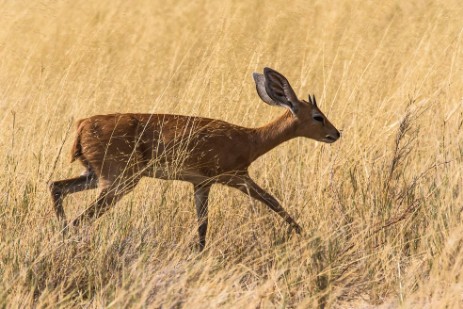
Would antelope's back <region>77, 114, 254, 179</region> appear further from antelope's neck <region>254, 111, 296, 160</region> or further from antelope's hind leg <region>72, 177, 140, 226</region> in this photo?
antelope's neck <region>254, 111, 296, 160</region>

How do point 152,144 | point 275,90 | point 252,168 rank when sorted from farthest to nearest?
point 252,168, point 275,90, point 152,144

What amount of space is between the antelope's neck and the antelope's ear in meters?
0.08

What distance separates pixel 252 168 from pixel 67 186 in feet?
4.14

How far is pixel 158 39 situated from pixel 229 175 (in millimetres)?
4149

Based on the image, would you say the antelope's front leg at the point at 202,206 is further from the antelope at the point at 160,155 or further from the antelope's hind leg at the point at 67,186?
the antelope's hind leg at the point at 67,186

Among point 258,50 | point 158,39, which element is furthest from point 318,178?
point 158,39

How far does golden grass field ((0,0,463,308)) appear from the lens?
4422 millimetres

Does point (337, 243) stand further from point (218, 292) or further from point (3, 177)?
point (3, 177)

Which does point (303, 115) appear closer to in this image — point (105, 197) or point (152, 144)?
point (152, 144)

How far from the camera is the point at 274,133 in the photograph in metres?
6.08

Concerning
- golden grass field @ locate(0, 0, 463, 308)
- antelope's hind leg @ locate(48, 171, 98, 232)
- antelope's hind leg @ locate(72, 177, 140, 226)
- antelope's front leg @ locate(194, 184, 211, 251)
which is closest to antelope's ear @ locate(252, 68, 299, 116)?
golden grass field @ locate(0, 0, 463, 308)

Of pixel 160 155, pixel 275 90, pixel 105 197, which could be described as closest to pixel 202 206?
pixel 160 155

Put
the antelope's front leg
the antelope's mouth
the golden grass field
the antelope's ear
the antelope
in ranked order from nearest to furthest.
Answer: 1. the golden grass field
2. the antelope's front leg
3. the antelope
4. the antelope's ear
5. the antelope's mouth

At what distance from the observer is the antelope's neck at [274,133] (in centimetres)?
602
